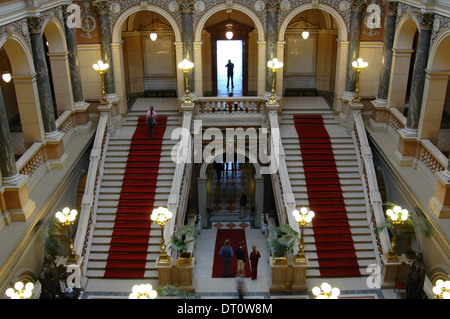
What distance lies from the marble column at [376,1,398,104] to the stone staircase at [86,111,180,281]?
7.35 metres

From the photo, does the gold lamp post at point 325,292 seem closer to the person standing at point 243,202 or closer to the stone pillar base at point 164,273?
the stone pillar base at point 164,273

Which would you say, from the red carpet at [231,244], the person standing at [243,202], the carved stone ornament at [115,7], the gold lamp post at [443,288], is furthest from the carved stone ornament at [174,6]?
the gold lamp post at [443,288]

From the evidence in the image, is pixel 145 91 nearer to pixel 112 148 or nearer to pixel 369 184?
pixel 112 148

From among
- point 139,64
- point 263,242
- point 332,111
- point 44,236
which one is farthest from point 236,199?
point 44,236

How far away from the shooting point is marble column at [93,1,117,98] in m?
16.9

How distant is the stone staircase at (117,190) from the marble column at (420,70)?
764 cm

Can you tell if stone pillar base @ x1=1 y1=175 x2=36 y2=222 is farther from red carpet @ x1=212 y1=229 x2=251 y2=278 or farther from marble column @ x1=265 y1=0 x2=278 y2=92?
marble column @ x1=265 y1=0 x2=278 y2=92

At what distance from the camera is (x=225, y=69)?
2508 centimetres

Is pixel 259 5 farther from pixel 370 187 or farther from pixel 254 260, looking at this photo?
pixel 254 260

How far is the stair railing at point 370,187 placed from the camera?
13.5 meters

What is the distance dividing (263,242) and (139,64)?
30.7ft

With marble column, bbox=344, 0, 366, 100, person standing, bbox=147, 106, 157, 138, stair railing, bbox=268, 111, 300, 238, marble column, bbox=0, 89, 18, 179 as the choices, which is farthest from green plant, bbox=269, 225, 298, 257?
marble column, bbox=344, 0, 366, 100

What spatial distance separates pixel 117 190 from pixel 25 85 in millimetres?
4210

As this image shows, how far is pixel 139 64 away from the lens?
20.9 metres
